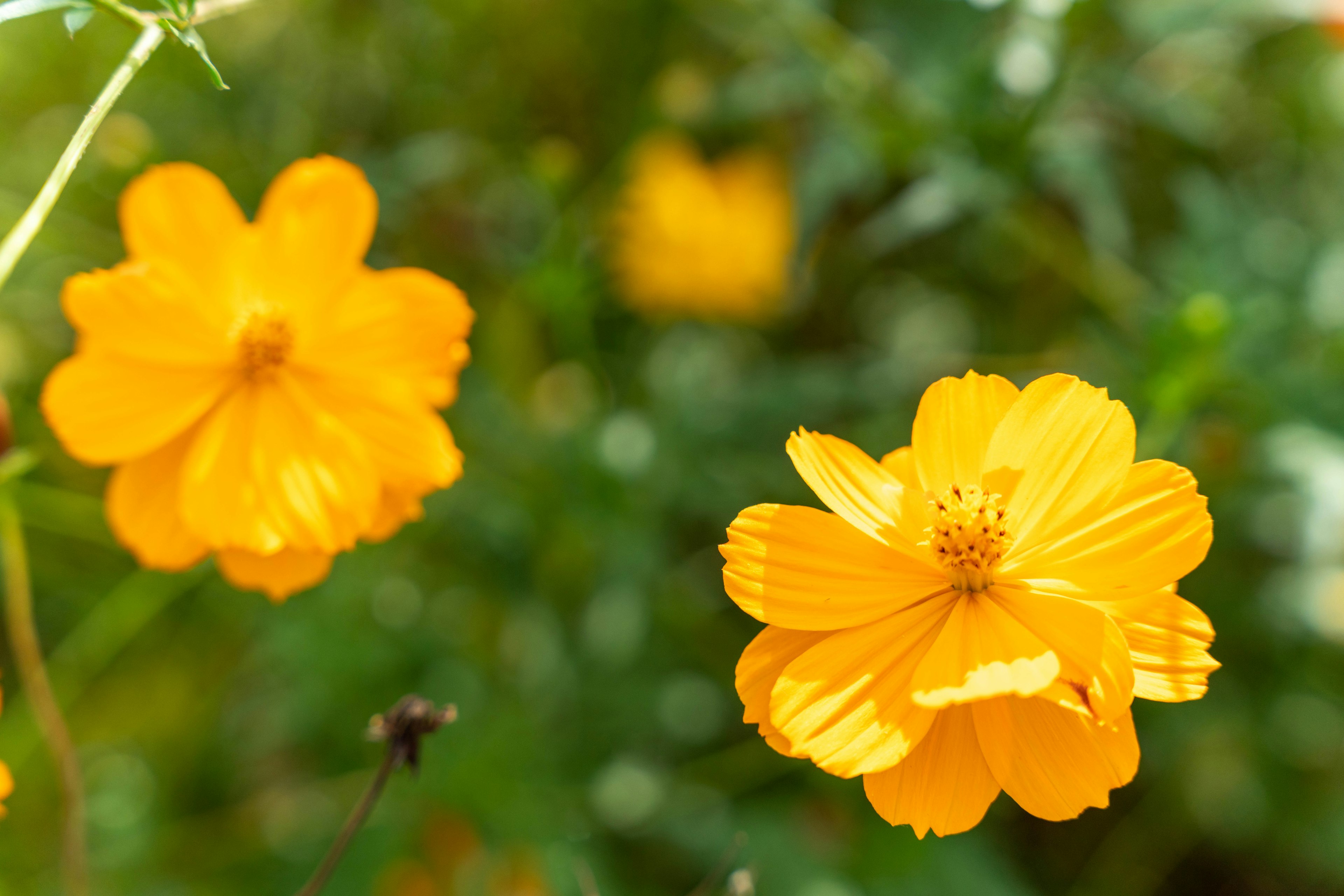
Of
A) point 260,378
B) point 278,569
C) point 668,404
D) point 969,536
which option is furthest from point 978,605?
point 668,404

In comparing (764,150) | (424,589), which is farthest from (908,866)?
(764,150)

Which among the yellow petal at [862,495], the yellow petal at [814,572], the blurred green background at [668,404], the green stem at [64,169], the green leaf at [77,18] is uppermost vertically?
the green leaf at [77,18]

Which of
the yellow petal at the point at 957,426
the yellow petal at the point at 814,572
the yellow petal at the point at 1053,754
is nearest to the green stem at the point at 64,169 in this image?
the yellow petal at the point at 814,572

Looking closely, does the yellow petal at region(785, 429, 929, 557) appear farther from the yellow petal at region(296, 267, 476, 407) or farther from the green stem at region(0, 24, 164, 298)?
the green stem at region(0, 24, 164, 298)

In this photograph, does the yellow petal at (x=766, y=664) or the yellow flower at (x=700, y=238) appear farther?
the yellow flower at (x=700, y=238)

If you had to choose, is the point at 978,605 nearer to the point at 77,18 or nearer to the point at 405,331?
the point at 405,331

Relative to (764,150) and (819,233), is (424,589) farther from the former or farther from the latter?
(764,150)

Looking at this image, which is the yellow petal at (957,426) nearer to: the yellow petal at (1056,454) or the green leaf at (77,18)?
the yellow petal at (1056,454)
